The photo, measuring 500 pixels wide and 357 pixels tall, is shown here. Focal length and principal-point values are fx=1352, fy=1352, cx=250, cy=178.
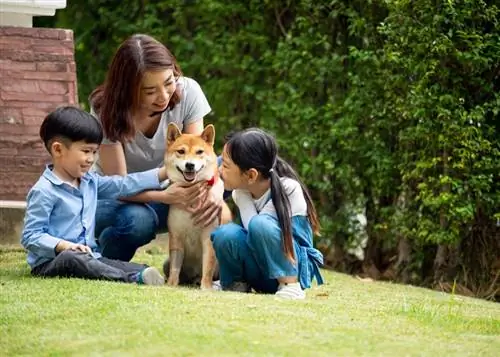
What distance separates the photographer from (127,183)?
7.27 m

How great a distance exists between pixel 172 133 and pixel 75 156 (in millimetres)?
524

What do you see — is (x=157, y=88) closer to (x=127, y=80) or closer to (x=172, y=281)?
(x=127, y=80)

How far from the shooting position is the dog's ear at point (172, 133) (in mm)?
6998

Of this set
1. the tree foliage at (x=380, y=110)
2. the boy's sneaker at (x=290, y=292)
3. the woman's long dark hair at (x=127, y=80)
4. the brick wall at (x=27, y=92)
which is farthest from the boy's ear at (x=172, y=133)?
the tree foliage at (x=380, y=110)

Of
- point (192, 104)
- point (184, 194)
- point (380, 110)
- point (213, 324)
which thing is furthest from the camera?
point (380, 110)

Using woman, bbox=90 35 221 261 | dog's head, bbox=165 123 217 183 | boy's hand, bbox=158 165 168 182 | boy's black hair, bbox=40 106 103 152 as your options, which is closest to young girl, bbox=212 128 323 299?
dog's head, bbox=165 123 217 183

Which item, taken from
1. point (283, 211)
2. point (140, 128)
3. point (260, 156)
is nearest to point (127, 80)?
point (140, 128)

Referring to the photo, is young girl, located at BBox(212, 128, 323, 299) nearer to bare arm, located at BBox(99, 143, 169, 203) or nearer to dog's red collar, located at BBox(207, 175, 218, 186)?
dog's red collar, located at BBox(207, 175, 218, 186)

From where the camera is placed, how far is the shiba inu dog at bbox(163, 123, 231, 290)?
7.00 meters

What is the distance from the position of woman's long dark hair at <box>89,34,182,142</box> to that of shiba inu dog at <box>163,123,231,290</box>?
0.36 m

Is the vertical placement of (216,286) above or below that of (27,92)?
below

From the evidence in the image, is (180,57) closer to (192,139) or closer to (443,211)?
(443,211)

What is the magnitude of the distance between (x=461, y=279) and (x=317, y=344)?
4588mm

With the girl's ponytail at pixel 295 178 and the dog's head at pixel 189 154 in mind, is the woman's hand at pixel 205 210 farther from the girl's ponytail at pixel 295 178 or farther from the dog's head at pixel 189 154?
the girl's ponytail at pixel 295 178
